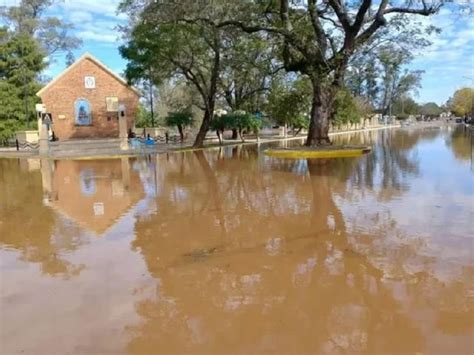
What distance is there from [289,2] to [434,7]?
256 inches

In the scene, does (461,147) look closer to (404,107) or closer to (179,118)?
(179,118)

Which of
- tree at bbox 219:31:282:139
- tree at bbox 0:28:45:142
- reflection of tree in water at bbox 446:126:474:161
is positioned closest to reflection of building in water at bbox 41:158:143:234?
tree at bbox 219:31:282:139

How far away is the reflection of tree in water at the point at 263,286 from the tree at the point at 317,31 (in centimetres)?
1418

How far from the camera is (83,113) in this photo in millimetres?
44125

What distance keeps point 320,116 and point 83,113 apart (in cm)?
2634

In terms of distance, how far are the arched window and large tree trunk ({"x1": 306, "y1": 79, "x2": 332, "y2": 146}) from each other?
25.7 metres

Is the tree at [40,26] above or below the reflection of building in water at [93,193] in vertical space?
above

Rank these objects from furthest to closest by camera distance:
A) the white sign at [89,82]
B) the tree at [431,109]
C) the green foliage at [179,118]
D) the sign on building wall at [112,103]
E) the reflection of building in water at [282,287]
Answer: the tree at [431,109], the sign on building wall at [112,103], the white sign at [89,82], the green foliage at [179,118], the reflection of building in water at [282,287]

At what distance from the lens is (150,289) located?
5.42 metres

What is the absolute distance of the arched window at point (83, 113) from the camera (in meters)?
43.9

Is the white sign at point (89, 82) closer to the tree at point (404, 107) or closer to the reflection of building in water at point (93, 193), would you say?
the reflection of building in water at point (93, 193)

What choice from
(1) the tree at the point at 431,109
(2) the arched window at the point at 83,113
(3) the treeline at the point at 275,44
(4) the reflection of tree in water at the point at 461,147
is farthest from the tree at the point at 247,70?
(1) the tree at the point at 431,109

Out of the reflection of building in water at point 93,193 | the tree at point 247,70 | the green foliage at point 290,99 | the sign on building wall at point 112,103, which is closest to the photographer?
the reflection of building in water at point 93,193

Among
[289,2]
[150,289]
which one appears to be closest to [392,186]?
[150,289]
